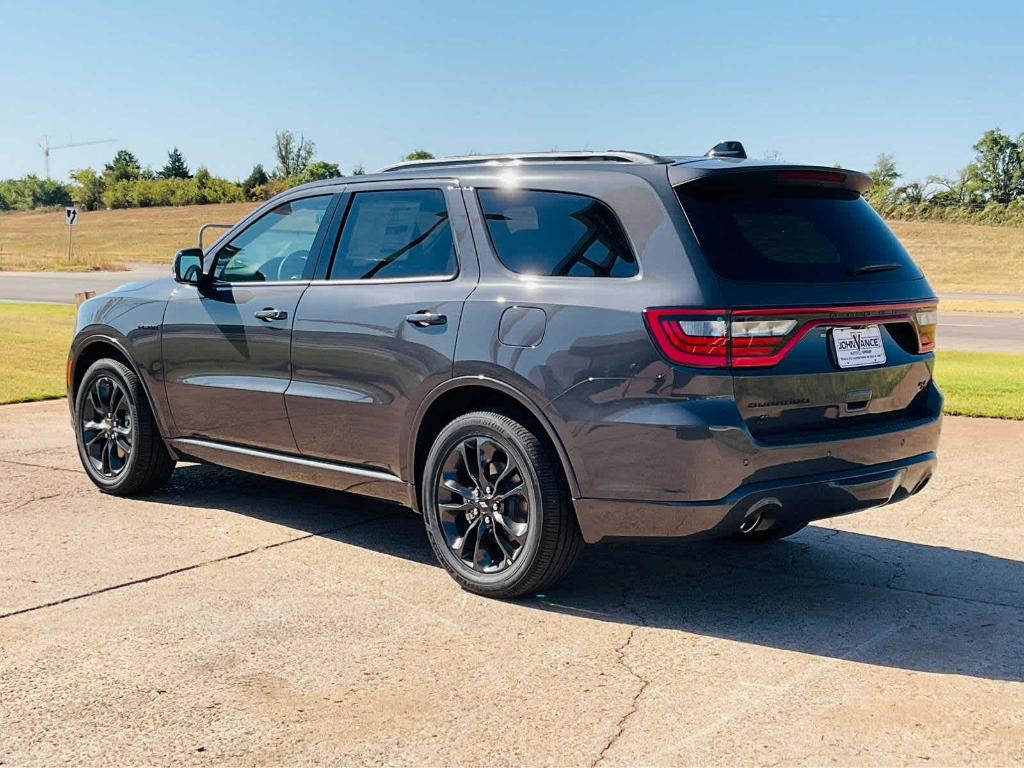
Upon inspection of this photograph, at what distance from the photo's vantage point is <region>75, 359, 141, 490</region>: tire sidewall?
686cm

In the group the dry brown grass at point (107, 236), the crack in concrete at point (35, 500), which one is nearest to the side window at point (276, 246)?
the crack in concrete at point (35, 500)

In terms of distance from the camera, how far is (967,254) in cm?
5066

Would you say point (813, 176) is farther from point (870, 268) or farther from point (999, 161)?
point (999, 161)

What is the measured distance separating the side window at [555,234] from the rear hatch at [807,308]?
326 millimetres

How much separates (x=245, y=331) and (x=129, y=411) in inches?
47.8

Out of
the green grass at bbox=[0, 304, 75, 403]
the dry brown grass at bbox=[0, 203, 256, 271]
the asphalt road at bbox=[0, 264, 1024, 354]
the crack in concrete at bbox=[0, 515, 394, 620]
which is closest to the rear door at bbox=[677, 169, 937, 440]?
the crack in concrete at bbox=[0, 515, 394, 620]

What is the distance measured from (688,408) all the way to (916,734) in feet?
4.50

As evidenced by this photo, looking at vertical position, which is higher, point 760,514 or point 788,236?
point 788,236

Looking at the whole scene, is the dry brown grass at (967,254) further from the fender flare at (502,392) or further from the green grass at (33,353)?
the fender flare at (502,392)

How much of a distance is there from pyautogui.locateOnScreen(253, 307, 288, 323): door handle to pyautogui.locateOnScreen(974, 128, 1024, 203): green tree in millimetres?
87181

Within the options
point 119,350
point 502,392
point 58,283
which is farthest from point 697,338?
point 58,283

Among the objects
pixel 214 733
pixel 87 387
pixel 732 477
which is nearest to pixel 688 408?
pixel 732 477

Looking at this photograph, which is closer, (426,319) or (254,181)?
(426,319)

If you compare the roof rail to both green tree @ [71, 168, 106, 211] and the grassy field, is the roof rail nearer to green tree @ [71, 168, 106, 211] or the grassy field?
the grassy field
